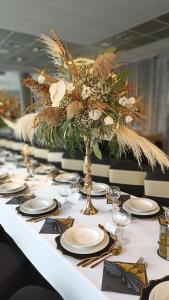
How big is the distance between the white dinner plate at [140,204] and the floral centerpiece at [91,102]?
0.90 feet

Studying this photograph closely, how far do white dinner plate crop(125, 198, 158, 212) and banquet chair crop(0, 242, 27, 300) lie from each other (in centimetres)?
75

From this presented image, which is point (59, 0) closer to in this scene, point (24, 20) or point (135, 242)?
point (24, 20)

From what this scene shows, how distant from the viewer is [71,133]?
1396 millimetres

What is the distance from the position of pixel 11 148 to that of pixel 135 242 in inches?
158

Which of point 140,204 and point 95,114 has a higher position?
point 95,114

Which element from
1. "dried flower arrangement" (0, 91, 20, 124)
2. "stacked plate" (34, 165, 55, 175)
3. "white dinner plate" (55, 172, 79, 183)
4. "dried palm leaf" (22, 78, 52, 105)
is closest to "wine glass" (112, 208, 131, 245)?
"dried palm leaf" (22, 78, 52, 105)

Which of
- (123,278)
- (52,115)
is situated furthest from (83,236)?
(52,115)

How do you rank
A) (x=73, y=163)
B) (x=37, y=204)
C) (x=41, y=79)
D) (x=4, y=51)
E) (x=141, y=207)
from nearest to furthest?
(x=41, y=79) < (x=141, y=207) < (x=37, y=204) < (x=73, y=163) < (x=4, y=51)

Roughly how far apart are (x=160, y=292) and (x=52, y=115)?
939mm

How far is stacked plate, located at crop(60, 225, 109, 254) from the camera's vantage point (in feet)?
3.38

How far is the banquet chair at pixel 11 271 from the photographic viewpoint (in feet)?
4.32

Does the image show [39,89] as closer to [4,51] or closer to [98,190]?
[98,190]

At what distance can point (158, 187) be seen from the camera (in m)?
1.78

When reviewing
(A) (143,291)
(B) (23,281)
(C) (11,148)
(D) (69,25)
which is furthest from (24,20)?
(A) (143,291)
